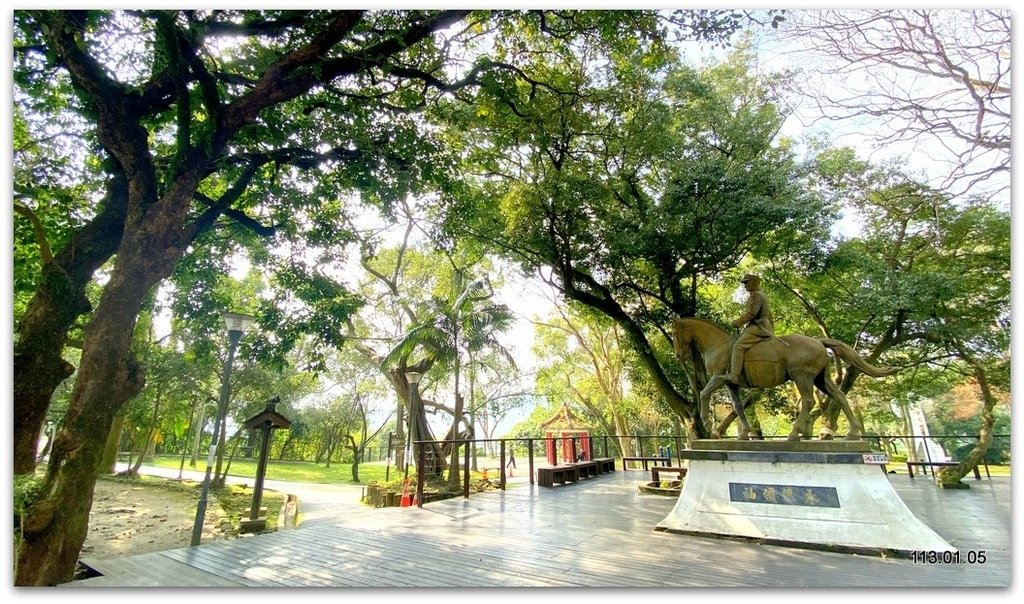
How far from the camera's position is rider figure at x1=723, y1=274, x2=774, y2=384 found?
175 inches

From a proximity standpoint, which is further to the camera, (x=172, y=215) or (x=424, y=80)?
(x=424, y=80)

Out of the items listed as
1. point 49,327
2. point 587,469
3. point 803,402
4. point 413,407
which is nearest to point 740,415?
point 803,402

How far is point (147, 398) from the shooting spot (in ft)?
38.8

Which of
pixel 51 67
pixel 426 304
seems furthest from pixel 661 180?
pixel 51 67

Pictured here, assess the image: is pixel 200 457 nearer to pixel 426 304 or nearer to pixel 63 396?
pixel 63 396

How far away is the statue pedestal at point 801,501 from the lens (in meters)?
3.26

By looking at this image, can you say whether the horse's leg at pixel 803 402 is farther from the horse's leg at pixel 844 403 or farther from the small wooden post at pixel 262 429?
the small wooden post at pixel 262 429

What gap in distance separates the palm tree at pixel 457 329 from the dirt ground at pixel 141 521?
14.6ft

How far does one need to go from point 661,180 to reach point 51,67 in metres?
8.08

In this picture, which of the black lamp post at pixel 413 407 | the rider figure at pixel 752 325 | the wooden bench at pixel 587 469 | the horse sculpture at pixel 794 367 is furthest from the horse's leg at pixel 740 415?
the black lamp post at pixel 413 407

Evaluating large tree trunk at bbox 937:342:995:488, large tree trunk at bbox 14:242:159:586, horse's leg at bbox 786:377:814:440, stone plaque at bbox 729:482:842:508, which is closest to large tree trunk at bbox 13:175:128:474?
large tree trunk at bbox 14:242:159:586

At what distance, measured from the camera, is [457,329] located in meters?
9.55

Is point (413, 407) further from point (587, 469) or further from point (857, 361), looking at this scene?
point (857, 361)

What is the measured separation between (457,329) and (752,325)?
6.15 metres
